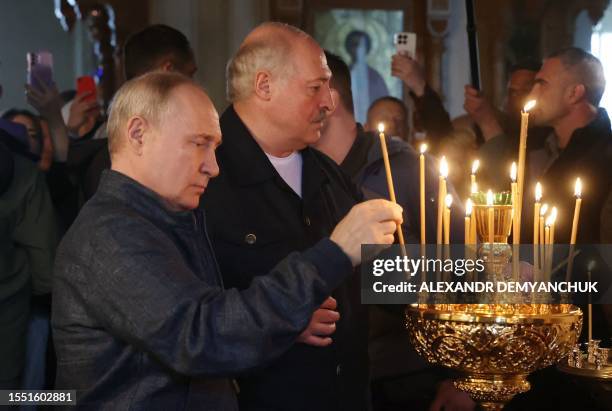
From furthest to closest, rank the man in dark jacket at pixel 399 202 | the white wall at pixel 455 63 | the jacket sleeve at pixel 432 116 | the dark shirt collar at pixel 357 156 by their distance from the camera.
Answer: the white wall at pixel 455 63 < the jacket sleeve at pixel 432 116 < the dark shirt collar at pixel 357 156 < the man in dark jacket at pixel 399 202

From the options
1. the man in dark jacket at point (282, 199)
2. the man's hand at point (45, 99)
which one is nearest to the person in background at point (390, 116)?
the man's hand at point (45, 99)

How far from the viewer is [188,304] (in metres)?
1.73

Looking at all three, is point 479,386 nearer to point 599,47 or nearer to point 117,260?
point 117,260

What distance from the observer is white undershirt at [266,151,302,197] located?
101 inches

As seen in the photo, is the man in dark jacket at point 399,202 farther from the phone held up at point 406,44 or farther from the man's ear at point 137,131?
the man's ear at point 137,131

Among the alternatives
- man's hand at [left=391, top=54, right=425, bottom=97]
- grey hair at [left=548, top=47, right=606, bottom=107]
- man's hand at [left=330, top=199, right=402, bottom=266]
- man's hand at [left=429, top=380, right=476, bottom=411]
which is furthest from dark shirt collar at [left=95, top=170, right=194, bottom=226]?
man's hand at [left=391, top=54, right=425, bottom=97]

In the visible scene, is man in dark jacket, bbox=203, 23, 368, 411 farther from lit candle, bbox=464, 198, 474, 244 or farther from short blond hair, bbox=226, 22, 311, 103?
lit candle, bbox=464, 198, 474, 244

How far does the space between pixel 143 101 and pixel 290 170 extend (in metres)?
0.76

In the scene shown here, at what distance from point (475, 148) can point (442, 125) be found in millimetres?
387

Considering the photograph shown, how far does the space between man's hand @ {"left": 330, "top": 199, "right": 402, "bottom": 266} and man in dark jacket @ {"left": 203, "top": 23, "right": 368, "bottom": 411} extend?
56 cm

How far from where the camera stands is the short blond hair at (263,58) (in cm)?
252

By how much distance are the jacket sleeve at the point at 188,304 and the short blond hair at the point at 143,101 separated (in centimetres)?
21

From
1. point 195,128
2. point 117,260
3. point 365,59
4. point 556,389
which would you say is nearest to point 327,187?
point 195,128

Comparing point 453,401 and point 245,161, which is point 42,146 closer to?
point 245,161
